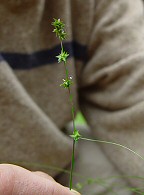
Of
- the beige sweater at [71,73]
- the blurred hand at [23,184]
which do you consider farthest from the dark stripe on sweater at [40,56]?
the blurred hand at [23,184]

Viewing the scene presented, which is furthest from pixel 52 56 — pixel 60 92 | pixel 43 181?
pixel 43 181

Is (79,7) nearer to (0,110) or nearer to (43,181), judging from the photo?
(0,110)

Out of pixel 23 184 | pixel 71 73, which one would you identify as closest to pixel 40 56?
pixel 71 73

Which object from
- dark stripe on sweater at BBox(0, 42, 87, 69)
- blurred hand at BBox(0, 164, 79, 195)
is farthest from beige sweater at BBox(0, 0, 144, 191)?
blurred hand at BBox(0, 164, 79, 195)

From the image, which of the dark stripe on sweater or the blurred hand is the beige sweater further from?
the blurred hand

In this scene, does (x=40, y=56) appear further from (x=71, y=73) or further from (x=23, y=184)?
(x=23, y=184)

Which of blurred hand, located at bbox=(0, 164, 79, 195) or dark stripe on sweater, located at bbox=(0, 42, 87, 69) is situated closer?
blurred hand, located at bbox=(0, 164, 79, 195)

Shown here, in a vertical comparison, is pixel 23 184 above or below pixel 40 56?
below
